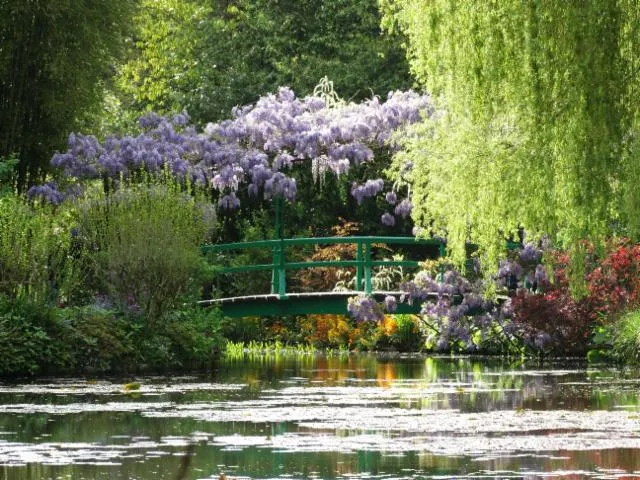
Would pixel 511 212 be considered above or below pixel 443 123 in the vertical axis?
below

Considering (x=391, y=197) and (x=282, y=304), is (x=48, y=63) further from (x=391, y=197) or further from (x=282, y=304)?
(x=391, y=197)

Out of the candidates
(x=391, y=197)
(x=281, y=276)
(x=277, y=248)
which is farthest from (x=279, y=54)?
(x=281, y=276)

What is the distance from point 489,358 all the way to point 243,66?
13.7m

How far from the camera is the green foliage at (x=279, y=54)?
1378 inches

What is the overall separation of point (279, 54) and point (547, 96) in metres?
23.2

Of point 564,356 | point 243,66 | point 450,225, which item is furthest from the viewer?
point 243,66

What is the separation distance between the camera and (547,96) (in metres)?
13.6

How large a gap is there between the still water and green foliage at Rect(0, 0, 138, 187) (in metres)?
8.35

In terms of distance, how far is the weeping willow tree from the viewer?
522 inches

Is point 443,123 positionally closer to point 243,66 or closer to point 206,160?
point 206,160

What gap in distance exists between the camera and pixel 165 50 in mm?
40875

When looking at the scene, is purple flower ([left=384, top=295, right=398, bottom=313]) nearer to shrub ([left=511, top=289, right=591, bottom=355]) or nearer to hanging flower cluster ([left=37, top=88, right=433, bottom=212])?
shrub ([left=511, top=289, right=591, bottom=355])

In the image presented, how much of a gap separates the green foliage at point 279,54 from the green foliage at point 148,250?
12.9 metres

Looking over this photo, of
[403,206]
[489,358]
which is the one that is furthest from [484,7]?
[403,206]
